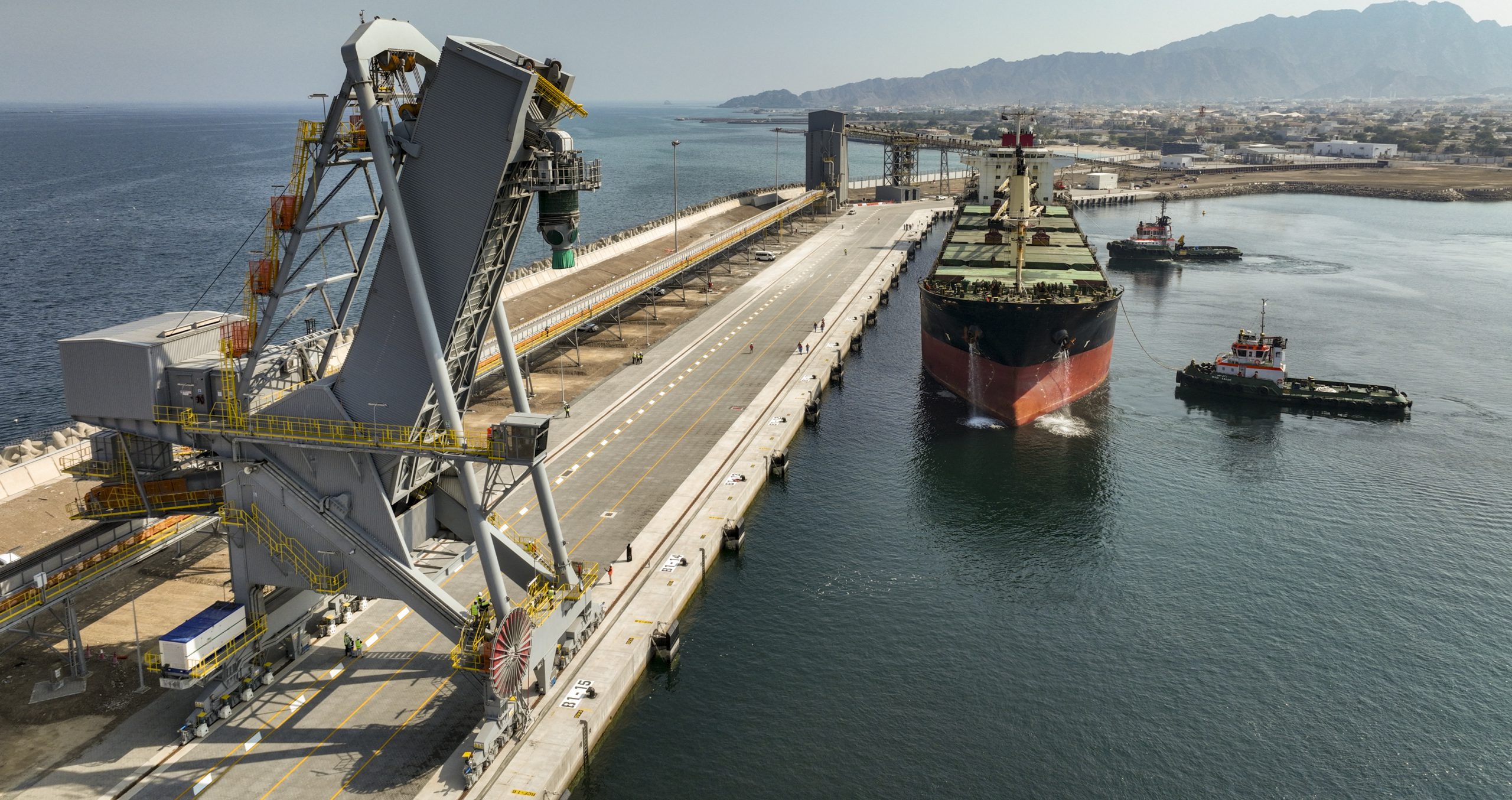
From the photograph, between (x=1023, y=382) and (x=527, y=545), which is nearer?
(x=527, y=545)

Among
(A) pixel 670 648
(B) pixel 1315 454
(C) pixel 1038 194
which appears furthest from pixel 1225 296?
(A) pixel 670 648

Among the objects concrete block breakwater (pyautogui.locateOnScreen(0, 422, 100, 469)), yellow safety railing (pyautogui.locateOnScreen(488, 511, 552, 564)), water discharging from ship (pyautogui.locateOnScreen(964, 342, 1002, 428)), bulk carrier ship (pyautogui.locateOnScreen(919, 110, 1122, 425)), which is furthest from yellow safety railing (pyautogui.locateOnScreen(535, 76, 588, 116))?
water discharging from ship (pyautogui.locateOnScreen(964, 342, 1002, 428))

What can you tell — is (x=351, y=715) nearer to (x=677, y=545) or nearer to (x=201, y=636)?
(x=201, y=636)

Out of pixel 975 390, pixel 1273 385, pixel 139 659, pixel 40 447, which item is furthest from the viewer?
pixel 1273 385

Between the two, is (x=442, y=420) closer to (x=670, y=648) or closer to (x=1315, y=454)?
(x=670, y=648)

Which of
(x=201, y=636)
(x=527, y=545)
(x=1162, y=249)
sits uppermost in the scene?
(x=1162, y=249)

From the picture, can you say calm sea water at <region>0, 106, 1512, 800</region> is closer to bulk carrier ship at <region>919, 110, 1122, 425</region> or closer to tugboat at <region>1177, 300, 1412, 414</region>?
tugboat at <region>1177, 300, 1412, 414</region>

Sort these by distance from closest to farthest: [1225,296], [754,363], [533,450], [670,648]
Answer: [533,450]
[670,648]
[754,363]
[1225,296]

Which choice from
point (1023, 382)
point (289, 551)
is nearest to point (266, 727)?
point (289, 551)
